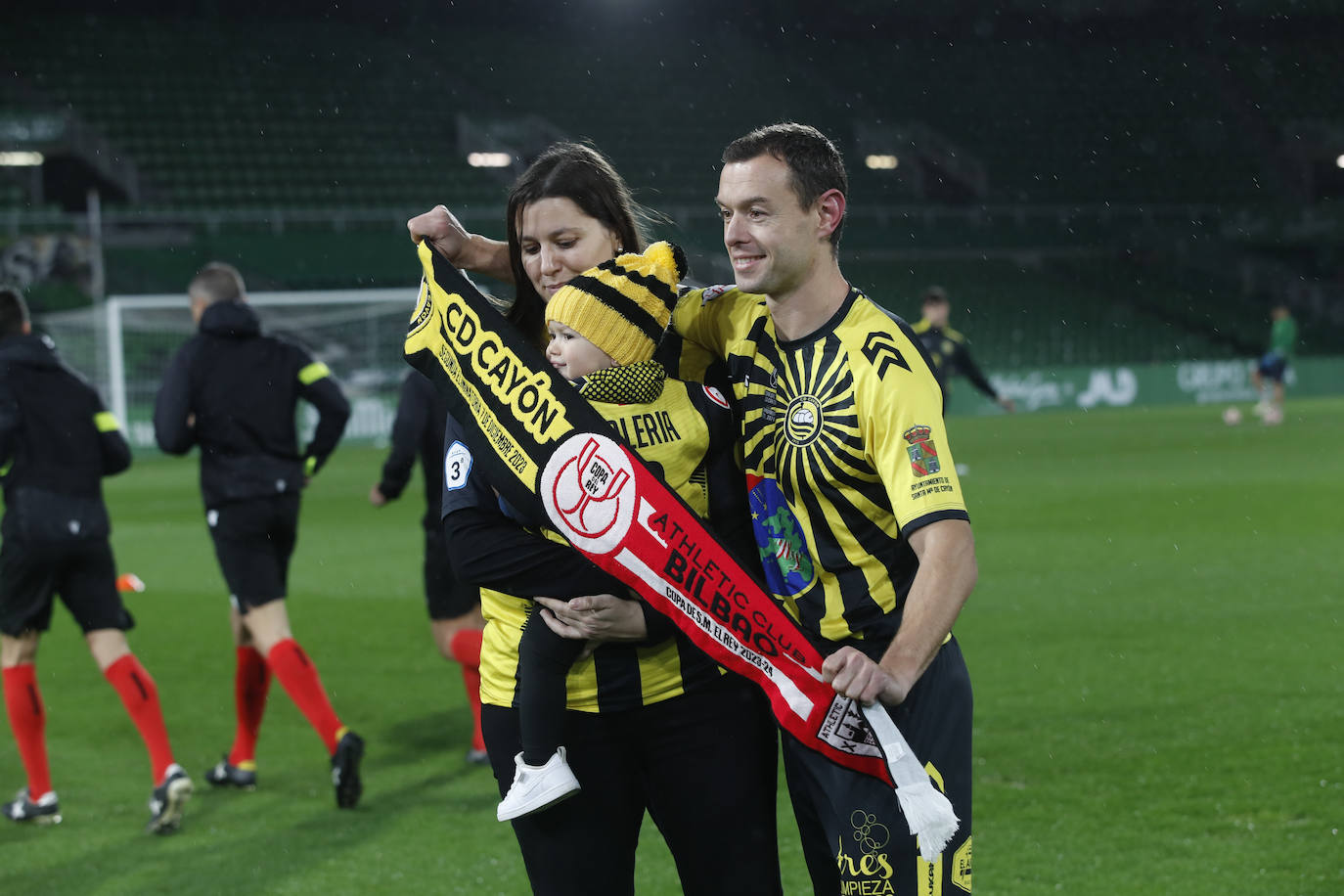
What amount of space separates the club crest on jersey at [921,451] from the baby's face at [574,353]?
562 millimetres

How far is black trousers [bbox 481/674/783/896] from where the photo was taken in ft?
8.61

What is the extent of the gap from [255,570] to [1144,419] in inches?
939

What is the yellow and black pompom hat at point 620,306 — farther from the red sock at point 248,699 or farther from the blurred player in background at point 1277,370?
the blurred player in background at point 1277,370

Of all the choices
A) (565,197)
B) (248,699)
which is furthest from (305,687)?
(565,197)

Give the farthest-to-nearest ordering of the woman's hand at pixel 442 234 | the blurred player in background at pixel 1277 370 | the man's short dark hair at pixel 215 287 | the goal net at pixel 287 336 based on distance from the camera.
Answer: the blurred player in background at pixel 1277 370, the goal net at pixel 287 336, the man's short dark hair at pixel 215 287, the woman's hand at pixel 442 234

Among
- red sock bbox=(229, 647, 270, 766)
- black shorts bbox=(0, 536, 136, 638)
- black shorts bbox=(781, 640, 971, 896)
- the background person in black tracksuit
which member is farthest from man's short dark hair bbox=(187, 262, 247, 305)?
black shorts bbox=(781, 640, 971, 896)

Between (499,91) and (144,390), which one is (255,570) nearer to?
(144,390)

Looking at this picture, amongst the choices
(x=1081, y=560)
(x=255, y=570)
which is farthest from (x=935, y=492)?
(x=1081, y=560)

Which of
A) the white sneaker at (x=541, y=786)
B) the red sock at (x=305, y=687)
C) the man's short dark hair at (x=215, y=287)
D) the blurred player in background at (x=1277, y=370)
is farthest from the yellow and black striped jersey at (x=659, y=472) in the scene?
the blurred player in background at (x=1277, y=370)

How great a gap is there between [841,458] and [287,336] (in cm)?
2262

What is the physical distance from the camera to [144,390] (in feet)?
77.6

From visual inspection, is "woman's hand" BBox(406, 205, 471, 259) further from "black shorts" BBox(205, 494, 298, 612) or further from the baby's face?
"black shorts" BBox(205, 494, 298, 612)

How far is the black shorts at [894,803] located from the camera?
261 cm

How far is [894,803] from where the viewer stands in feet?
8.52
